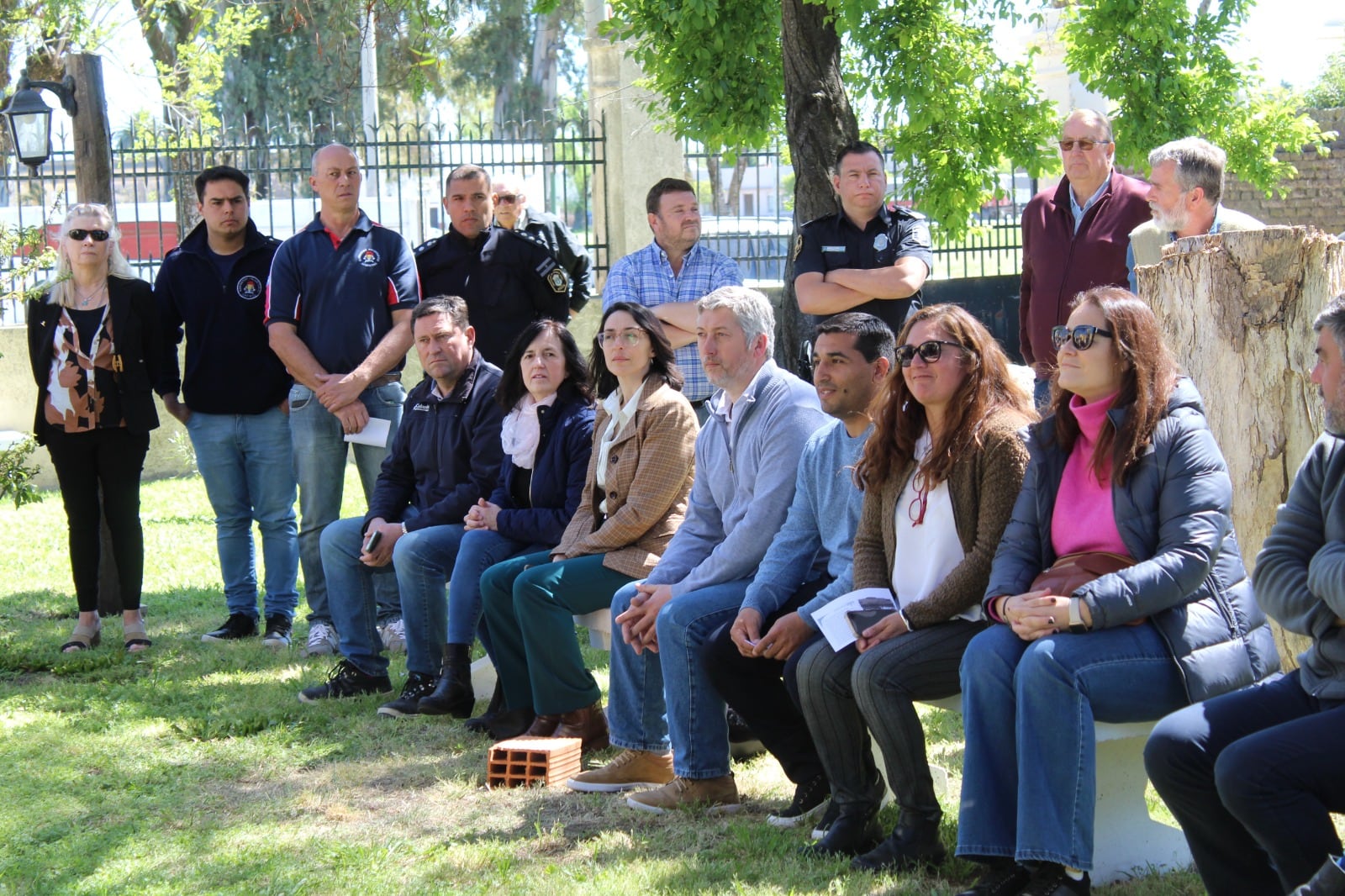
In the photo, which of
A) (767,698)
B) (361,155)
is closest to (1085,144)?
(767,698)

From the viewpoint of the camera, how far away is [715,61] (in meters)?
9.45

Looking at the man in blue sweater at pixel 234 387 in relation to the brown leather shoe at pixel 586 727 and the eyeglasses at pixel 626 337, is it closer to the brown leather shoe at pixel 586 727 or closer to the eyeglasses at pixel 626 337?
the brown leather shoe at pixel 586 727

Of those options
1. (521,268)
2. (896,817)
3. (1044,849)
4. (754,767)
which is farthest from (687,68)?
(1044,849)

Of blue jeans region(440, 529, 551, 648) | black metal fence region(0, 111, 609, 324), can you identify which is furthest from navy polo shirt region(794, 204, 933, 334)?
black metal fence region(0, 111, 609, 324)

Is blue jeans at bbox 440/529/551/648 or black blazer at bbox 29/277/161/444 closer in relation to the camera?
blue jeans at bbox 440/529/551/648

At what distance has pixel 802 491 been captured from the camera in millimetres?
4715

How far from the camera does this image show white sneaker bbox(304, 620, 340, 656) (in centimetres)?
716

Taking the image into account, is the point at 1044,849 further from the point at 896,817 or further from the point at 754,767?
the point at 754,767

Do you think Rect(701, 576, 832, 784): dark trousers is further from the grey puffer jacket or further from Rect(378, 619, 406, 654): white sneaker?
Rect(378, 619, 406, 654): white sneaker

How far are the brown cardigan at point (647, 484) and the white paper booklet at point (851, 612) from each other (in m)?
1.29

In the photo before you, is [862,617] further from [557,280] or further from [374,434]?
Answer: [557,280]

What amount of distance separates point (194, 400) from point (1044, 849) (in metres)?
5.31

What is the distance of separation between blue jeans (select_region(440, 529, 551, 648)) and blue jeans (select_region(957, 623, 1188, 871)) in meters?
2.62

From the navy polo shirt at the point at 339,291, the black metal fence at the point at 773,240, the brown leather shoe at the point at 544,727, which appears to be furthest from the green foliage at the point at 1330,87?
the brown leather shoe at the point at 544,727
